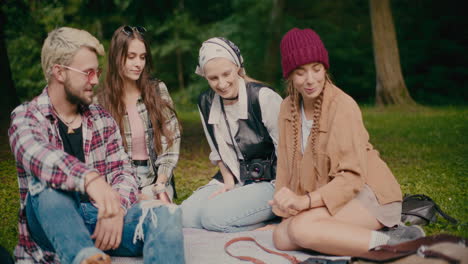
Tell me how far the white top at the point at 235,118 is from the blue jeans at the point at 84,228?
4.29ft

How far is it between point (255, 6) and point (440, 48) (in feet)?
27.4

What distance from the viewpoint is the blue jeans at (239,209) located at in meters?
3.97

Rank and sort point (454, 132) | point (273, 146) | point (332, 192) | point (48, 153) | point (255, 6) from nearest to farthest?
point (48, 153)
point (332, 192)
point (273, 146)
point (454, 132)
point (255, 6)

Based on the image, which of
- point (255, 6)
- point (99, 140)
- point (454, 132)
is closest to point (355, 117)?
point (99, 140)

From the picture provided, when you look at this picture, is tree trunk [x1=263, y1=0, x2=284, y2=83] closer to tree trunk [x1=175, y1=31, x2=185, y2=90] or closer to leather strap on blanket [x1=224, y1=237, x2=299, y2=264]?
tree trunk [x1=175, y1=31, x2=185, y2=90]

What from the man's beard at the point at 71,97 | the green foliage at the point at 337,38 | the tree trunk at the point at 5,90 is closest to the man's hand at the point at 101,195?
the man's beard at the point at 71,97

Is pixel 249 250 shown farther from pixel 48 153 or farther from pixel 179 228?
pixel 48 153

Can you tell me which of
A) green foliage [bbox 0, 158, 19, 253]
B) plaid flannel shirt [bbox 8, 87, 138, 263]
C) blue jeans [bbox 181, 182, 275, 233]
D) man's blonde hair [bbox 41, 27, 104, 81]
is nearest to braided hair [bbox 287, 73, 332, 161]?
blue jeans [bbox 181, 182, 275, 233]

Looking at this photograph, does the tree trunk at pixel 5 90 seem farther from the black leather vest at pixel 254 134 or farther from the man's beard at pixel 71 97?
the man's beard at pixel 71 97

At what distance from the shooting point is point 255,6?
23.1 metres

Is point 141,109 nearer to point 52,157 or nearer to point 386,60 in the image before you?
point 52,157

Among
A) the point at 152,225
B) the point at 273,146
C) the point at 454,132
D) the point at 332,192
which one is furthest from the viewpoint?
the point at 454,132

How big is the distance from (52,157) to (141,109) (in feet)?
5.50

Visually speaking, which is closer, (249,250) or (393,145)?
(249,250)
